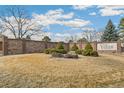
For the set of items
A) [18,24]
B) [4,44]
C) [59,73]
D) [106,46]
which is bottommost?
[59,73]

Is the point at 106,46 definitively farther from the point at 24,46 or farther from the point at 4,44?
the point at 4,44

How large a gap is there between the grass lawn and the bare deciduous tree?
178cm

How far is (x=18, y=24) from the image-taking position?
1062 cm

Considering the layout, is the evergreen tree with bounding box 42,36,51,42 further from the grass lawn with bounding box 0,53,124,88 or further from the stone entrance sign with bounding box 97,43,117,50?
the stone entrance sign with bounding box 97,43,117,50

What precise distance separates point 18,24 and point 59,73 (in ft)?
13.9

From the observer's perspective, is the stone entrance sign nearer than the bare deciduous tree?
No

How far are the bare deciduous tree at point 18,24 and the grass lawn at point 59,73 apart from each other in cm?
178

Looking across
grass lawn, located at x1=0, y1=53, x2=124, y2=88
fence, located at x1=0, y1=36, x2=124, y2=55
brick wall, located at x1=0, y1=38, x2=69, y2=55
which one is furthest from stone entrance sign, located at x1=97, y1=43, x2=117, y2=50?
grass lawn, located at x1=0, y1=53, x2=124, y2=88

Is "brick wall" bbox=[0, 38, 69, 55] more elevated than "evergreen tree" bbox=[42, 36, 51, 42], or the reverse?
"evergreen tree" bbox=[42, 36, 51, 42]

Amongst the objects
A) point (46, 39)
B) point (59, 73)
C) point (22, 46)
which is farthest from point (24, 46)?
point (59, 73)

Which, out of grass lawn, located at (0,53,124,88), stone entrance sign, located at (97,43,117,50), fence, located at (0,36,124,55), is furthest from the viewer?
stone entrance sign, located at (97,43,117,50)

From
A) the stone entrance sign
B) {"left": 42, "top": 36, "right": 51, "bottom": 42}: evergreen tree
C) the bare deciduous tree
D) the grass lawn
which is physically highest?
the bare deciduous tree

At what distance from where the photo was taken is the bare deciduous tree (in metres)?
9.38

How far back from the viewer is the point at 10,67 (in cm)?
785
